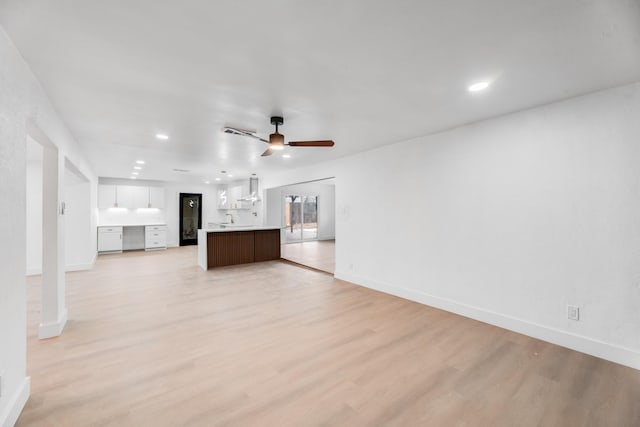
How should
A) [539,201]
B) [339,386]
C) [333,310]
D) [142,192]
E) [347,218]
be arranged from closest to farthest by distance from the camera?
[339,386] → [539,201] → [333,310] → [347,218] → [142,192]

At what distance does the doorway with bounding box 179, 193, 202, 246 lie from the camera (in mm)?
10297

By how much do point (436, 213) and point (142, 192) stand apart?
9.41 meters

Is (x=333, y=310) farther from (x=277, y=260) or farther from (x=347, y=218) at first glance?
(x=277, y=260)

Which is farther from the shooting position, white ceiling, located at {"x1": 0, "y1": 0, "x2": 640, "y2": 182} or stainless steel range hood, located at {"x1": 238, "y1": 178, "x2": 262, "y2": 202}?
stainless steel range hood, located at {"x1": 238, "y1": 178, "x2": 262, "y2": 202}

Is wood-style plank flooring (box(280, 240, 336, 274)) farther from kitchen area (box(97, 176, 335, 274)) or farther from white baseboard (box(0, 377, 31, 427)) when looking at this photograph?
white baseboard (box(0, 377, 31, 427))

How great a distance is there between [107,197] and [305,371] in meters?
9.35

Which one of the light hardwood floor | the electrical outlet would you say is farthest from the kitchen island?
the electrical outlet

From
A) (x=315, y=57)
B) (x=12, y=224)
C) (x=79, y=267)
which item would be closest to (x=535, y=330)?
(x=315, y=57)

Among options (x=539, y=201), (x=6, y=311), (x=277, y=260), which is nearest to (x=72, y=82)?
(x=6, y=311)

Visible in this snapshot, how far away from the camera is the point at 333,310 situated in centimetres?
365

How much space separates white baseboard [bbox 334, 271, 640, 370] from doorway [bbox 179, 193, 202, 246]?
882 centimetres

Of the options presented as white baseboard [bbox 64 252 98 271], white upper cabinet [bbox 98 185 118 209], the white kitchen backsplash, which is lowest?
white baseboard [bbox 64 252 98 271]

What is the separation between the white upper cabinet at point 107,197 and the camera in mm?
8422

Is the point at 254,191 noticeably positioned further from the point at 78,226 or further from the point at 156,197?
the point at 78,226
